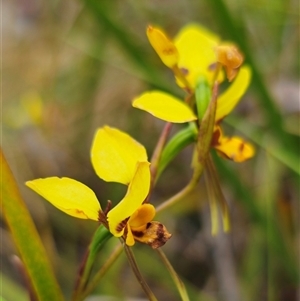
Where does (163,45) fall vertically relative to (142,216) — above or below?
above

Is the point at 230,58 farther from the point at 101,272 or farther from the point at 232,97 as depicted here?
the point at 101,272

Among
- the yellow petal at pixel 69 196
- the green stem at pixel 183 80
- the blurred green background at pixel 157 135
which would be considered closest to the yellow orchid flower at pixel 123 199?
the yellow petal at pixel 69 196

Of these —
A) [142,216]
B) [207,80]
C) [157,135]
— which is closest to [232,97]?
[207,80]

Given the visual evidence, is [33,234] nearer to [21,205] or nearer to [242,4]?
[21,205]

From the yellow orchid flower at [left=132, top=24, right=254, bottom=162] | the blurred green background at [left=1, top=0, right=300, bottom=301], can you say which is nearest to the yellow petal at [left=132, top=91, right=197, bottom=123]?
the yellow orchid flower at [left=132, top=24, right=254, bottom=162]

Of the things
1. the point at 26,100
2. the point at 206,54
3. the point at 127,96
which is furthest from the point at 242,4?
the point at 206,54

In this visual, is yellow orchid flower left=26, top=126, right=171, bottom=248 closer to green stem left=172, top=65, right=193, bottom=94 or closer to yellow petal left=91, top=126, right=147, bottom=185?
yellow petal left=91, top=126, right=147, bottom=185

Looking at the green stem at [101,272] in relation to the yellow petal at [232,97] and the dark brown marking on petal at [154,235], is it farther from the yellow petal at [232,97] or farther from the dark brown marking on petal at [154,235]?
A: the yellow petal at [232,97]
